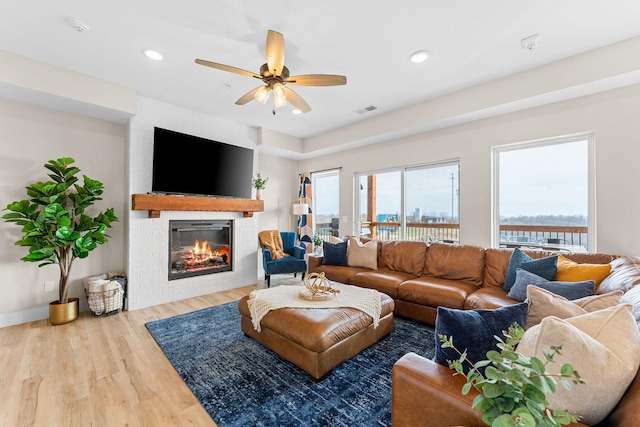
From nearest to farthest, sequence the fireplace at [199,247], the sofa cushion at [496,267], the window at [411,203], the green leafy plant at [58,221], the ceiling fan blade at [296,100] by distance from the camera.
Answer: the ceiling fan blade at [296,100] → the green leafy plant at [58,221] → the sofa cushion at [496,267] → the fireplace at [199,247] → the window at [411,203]

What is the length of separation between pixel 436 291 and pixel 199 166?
3.60m

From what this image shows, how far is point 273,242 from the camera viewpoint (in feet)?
16.9

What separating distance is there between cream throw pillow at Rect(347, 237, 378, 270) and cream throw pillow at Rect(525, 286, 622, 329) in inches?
102

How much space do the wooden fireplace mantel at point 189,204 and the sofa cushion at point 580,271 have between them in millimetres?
4071

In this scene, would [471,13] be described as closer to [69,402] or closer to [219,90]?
[219,90]

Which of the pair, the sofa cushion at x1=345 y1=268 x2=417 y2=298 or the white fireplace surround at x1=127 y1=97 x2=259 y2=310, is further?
the white fireplace surround at x1=127 y1=97 x2=259 y2=310

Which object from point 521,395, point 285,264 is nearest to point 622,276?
point 521,395

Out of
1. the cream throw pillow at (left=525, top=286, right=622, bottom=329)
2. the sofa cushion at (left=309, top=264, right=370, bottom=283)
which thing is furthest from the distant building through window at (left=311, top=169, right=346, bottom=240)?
the cream throw pillow at (left=525, top=286, right=622, bottom=329)

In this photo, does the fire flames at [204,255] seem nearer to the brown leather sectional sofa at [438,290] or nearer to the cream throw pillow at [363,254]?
the brown leather sectional sofa at [438,290]

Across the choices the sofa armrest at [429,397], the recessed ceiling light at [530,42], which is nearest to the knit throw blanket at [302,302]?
the sofa armrest at [429,397]

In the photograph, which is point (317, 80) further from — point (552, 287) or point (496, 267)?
point (496, 267)

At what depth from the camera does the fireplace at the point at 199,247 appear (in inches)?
160

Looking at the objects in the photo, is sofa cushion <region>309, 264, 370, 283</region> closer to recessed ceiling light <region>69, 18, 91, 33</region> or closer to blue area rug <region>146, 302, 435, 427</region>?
blue area rug <region>146, 302, 435, 427</region>

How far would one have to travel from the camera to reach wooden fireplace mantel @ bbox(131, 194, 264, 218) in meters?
3.57
